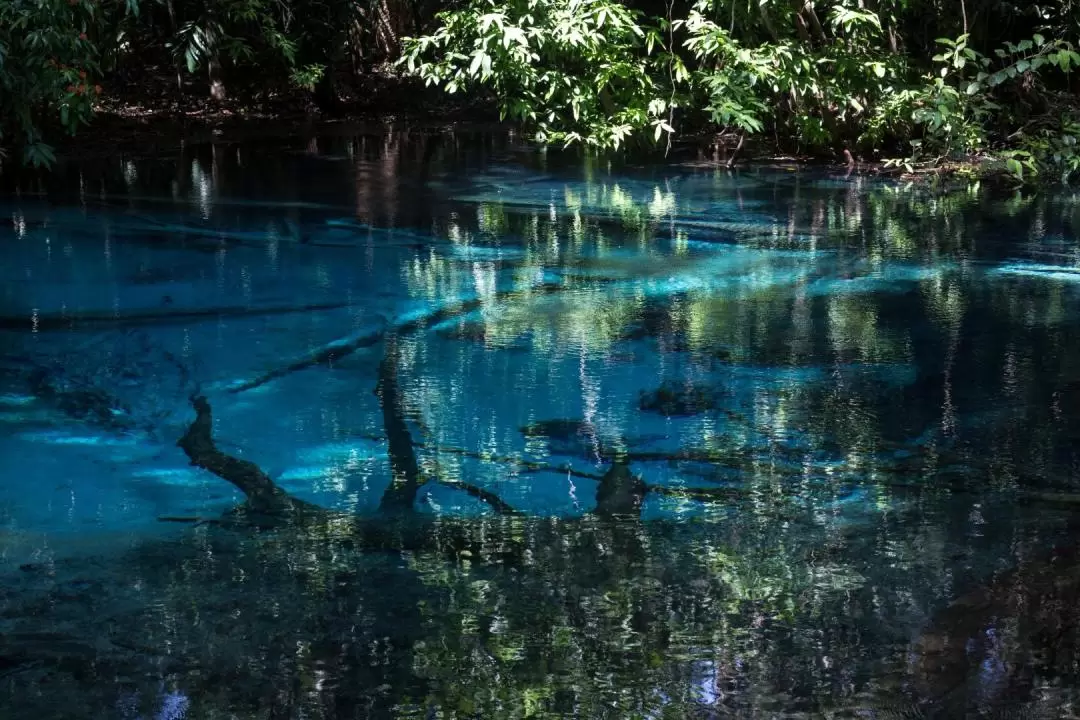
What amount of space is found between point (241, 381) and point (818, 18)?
26.8ft

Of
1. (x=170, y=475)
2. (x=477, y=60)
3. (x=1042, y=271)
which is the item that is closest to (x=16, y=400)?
(x=170, y=475)

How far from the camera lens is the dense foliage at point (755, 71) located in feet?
29.5

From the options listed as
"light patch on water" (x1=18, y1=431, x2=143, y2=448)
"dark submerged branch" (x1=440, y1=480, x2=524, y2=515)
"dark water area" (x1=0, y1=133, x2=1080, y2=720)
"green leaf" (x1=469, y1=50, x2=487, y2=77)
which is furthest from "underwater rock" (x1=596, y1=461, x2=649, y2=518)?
"green leaf" (x1=469, y1=50, x2=487, y2=77)

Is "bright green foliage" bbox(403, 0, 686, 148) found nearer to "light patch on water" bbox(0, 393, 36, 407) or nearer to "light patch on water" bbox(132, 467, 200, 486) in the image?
"light patch on water" bbox(0, 393, 36, 407)

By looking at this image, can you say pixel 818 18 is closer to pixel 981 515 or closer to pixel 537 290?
pixel 537 290

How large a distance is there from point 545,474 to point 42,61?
6466mm

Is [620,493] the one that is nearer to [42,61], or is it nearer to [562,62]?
[42,61]

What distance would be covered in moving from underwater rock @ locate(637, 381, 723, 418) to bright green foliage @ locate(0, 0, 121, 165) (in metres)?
5.69

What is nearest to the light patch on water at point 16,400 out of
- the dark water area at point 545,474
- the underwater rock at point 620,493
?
the dark water area at point 545,474

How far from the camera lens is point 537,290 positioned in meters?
6.00

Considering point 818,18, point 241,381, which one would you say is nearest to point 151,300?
point 241,381

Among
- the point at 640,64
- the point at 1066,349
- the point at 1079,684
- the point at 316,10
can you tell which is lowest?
the point at 1079,684

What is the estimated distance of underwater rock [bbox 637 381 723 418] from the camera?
423 cm

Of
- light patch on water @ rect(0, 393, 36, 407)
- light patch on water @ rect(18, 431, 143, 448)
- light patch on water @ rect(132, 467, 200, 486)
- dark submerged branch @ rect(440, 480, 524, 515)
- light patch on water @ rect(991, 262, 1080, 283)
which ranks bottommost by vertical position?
dark submerged branch @ rect(440, 480, 524, 515)
